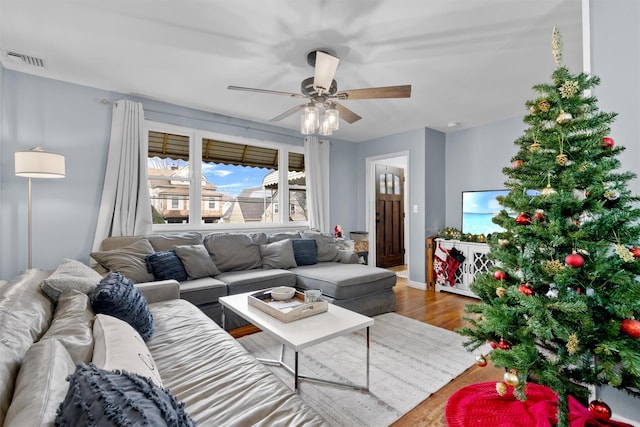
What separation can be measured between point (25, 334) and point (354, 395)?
1.70 metres

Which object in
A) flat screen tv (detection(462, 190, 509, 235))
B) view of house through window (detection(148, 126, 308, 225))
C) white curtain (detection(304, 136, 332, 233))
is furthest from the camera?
white curtain (detection(304, 136, 332, 233))

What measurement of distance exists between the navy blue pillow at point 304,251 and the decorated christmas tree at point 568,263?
8.70 ft

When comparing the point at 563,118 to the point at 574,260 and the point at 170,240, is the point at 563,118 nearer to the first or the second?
the point at 574,260

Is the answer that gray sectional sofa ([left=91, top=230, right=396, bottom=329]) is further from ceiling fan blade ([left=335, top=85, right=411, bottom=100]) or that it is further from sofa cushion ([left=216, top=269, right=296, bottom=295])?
ceiling fan blade ([left=335, top=85, right=411, bottom=100])

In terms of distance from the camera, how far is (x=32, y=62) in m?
2.70

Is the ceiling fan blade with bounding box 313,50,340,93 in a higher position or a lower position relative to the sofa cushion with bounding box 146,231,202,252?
higher

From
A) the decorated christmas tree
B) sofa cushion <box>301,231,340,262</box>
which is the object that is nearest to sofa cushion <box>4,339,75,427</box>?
the decorated christmas tree

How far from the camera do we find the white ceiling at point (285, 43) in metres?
1.99

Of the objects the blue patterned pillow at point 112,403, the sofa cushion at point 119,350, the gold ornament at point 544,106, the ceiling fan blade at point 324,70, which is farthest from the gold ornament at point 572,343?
the ceiling fan blade at point 324,70

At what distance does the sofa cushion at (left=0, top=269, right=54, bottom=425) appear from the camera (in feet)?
2.55

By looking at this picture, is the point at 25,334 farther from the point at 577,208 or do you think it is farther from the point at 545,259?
the point at 577,208

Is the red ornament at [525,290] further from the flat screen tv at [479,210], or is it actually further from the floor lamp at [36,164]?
the floor lamp at [36,164]

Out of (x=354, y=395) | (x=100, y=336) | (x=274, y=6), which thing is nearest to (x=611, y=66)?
(x=274, y=6)

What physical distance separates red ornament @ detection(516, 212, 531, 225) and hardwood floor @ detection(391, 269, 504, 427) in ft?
3.93
